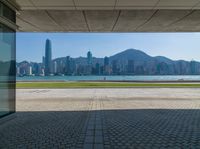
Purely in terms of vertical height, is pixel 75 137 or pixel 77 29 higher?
pixel 77 29

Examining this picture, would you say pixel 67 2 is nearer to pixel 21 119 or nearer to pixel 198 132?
pixel 21 119

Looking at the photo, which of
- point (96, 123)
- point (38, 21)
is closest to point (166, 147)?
point (96, 123)

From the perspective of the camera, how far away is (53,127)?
9086 mm

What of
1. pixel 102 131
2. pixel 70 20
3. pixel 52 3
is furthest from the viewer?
pixel 70 20

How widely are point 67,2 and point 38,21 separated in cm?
377

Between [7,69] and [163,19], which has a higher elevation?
[163,19]

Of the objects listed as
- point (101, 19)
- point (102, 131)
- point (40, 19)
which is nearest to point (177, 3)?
point (101, 19)

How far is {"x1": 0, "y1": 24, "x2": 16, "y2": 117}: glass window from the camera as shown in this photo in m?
10.1

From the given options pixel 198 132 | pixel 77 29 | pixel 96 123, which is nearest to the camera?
pixel 198 132

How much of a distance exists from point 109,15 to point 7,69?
5035 mm

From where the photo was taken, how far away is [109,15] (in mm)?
11523

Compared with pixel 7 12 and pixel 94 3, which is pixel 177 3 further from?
pixel 7 12

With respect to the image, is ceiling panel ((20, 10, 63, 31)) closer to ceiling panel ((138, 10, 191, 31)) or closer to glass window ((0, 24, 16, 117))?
glass window ((0, 24, 16, 117))

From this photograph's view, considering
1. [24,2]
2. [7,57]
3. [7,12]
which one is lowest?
[7,57]
